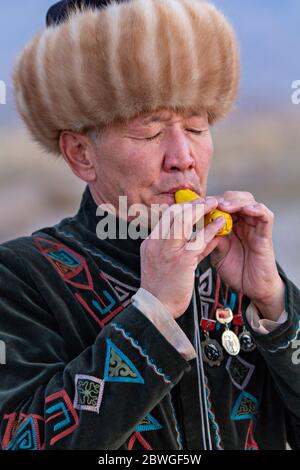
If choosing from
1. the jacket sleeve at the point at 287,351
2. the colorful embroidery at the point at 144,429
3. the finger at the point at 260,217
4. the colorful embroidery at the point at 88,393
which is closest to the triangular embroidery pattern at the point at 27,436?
the colorful embroidery at the point at 88,393

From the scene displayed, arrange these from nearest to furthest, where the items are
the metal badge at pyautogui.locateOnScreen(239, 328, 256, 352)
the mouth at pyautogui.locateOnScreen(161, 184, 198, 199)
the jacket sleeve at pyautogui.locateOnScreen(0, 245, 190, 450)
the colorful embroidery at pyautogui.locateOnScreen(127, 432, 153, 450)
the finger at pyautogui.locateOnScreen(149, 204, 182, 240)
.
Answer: the jacket sleeve at pyautogui.locateOnScreen(0, 245, 190, 450), the finger at pyautogui.locateOnScreen(149, 204, 182, 240), the colorful embroidery at pyautogui.locateOnScreen(127, 432, 153, 450), the mouth at pyautogui.locateOnScreen(161, 184, 198, 199), the metal badge at pyautogui.locateOnScreen(239, 328, 256, 352)

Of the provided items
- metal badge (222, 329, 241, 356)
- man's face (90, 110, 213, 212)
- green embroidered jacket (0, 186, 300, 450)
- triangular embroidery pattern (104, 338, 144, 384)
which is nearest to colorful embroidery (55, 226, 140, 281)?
green embroidered jacket (0, 186, 300, 450)

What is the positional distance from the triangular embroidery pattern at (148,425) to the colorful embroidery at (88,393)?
246mm

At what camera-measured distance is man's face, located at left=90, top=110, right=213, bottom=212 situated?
6.40 ft

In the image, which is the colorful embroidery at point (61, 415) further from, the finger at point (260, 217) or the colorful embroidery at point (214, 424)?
the finger at point (260, 217)

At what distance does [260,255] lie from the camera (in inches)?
75.6

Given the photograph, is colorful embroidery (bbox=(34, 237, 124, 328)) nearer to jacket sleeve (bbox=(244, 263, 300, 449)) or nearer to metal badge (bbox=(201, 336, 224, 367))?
metal badge (bbox=(201, 336, 224, 367))

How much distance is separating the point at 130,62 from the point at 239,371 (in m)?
0.83

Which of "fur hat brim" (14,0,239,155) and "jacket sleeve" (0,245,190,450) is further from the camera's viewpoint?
"fur hat brim" (14,0,239,155)

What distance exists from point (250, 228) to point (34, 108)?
67 cm

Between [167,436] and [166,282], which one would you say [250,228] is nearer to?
[166,282]

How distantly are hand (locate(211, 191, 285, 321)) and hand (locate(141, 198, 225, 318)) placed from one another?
0.43 ft
